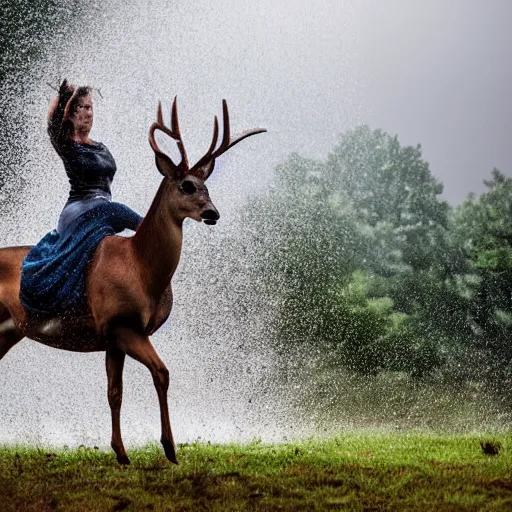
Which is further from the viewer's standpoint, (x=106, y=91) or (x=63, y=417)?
(x=106, y=91)

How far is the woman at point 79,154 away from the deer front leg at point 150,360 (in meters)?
1.14

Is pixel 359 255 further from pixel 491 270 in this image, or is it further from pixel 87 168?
pixel 87 168

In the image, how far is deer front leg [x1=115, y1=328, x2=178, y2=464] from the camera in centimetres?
691

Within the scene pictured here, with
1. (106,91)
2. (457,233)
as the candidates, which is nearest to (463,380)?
(457,233)

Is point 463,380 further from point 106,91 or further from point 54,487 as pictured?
point 54,487

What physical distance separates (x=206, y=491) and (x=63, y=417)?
4.38m

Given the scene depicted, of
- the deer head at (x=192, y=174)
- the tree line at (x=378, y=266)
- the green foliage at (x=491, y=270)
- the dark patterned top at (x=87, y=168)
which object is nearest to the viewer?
the deer head at (x=192, y=174)

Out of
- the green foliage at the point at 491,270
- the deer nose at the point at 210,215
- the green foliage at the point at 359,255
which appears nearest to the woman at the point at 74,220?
the deer nose at the point at 210,215

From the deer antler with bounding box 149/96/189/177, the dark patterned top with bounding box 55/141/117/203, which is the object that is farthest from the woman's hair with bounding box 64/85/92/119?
the deer antler with bounding box 149/96/189/177

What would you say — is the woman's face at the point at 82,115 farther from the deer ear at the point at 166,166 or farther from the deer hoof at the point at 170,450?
the deer hoof at the point at 170,450

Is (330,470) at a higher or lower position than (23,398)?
lower

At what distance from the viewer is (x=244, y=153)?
15.5 m

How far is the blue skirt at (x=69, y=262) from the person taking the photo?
7473 millimetres

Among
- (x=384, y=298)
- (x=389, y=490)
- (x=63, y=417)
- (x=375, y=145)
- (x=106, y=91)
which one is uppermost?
(x=375, y=145)
